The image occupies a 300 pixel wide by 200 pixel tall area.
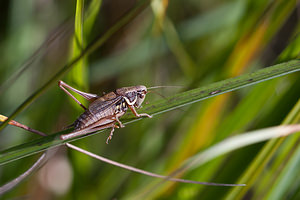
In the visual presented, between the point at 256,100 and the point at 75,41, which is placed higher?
the point at 75,41

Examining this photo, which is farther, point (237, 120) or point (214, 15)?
point (214, 15)

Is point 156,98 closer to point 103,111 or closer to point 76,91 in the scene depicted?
point 103,111

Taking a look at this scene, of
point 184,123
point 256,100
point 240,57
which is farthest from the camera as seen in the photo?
point 184,123

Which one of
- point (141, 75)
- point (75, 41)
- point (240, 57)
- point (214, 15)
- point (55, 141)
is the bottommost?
point (55, 141)

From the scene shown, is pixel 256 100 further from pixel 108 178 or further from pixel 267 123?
pixel 108 178

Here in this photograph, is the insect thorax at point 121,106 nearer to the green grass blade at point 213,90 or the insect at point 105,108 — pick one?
the insect at point 105,108

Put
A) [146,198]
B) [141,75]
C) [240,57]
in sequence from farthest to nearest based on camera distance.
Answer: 1. [141,75]
2. [240,57]
3. [146,198]

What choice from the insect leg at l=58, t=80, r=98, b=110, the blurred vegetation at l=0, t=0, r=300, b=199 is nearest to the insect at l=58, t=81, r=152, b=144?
the insect leg at l=58, t=80, r=98, b=110

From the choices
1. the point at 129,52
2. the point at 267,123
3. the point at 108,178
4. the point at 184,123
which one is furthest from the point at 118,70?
the point at 267,123
